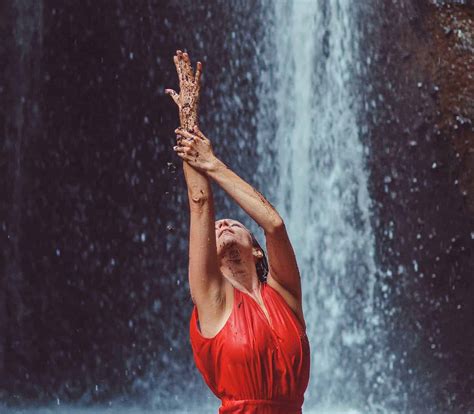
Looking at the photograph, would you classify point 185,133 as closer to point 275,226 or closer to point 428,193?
point 275,226

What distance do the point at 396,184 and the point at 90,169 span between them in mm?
2814

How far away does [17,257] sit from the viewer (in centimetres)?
848

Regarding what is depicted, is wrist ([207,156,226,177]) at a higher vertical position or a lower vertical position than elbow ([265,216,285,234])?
higher

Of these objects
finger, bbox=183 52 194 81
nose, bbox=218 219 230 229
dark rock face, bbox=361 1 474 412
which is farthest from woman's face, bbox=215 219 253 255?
dark rock face, bbox=361 1 474 412

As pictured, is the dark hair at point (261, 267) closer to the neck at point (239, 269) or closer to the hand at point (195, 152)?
the neck at point (239, 269)

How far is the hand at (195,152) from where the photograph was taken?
2062 millimetres

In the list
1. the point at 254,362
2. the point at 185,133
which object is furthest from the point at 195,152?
the point at 254,362

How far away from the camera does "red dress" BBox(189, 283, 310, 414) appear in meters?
2.04

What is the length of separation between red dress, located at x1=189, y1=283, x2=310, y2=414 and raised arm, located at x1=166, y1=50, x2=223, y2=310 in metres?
0.06

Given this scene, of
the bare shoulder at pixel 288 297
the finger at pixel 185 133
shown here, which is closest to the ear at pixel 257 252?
the bare shoulder at pixel 288 297

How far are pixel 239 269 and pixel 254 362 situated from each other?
275 millimetres

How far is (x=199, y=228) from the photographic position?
2.04 m

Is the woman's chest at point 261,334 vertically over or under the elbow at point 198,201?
under

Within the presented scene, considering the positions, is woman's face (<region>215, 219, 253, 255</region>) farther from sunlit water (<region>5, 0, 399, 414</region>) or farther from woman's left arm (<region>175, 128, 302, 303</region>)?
sunlit water (<region>5, 0, 399, 414</region>)
